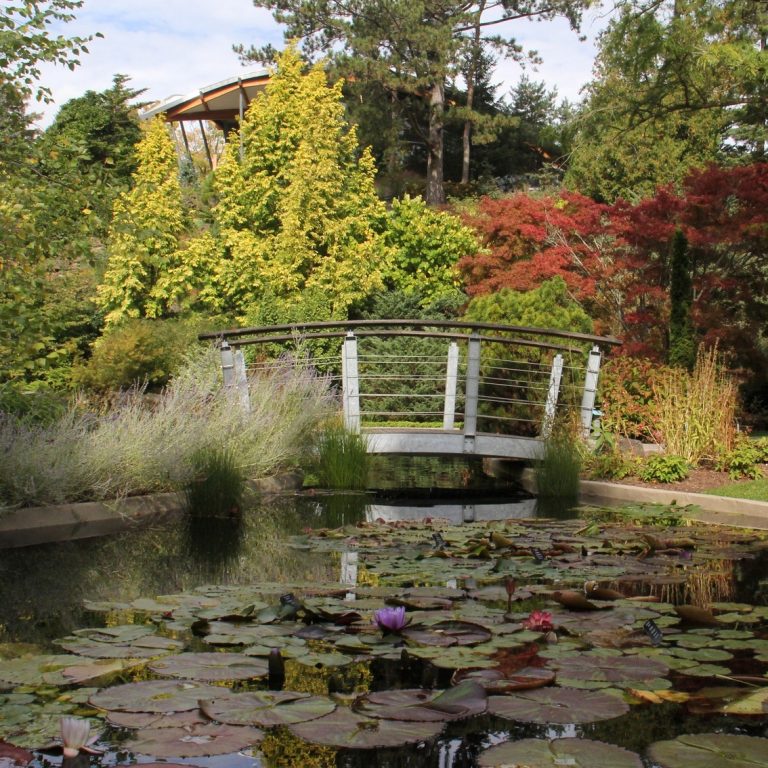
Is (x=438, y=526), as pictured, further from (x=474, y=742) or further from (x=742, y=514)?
(x=474, y=742)

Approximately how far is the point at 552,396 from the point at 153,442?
4.38 metres

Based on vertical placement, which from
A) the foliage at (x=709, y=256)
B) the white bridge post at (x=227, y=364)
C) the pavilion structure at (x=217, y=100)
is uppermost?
the pavilion structure at (x=217, y=100)

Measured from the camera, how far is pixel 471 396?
10500 mm

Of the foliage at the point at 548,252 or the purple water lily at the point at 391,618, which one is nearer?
the purple water lily at the point at 391,618

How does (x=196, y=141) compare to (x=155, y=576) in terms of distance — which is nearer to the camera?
(x=155, y=576)

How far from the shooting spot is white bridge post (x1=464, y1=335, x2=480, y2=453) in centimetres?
1040

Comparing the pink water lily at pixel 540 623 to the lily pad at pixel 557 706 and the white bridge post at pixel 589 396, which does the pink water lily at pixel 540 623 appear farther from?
the white bridge post at pixel 589 396

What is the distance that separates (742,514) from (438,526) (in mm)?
2458

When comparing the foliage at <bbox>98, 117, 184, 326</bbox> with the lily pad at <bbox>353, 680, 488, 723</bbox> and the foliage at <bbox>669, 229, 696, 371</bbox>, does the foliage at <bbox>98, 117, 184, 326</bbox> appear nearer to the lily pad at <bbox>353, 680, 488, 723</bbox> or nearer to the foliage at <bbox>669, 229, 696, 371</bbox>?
the foliage at <bbox>669, 229, 696, 371</bbox>

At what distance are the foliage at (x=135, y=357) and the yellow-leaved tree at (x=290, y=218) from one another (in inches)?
61.9

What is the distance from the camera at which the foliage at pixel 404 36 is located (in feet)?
82.0

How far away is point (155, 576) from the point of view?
510 cm

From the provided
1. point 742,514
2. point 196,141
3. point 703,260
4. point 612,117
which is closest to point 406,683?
point 742,514

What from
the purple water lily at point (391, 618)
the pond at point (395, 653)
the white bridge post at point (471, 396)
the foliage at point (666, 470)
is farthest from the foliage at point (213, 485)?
the purple water lily at point (391, 618)
